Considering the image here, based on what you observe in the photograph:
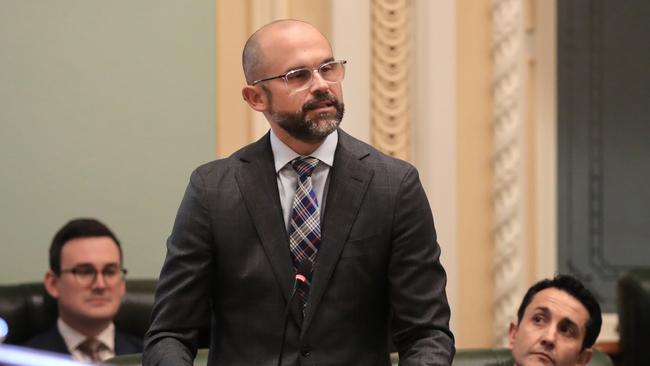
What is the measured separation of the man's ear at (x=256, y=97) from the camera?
2.09 meters

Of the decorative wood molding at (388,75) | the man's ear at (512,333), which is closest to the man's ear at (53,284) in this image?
the decorative wood molding at (388,75)

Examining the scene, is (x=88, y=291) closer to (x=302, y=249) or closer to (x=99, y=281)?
(x=99, y=281)

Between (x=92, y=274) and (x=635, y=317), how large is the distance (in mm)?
1717

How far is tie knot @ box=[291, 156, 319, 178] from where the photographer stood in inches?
82.6

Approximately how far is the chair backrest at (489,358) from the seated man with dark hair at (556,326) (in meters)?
0.05

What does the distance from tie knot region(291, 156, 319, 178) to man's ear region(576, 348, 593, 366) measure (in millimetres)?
1468

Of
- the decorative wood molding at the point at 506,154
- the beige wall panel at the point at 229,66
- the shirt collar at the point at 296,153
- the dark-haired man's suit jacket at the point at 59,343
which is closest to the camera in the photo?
the shirt collar at the point at 296,153

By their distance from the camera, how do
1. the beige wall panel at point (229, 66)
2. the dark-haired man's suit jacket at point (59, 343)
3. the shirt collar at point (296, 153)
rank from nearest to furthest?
the shirt collar at point (296, 153) → the dark-haired man's suit jacket at point (59, 343) → the beige wall panel at point (229, 66)

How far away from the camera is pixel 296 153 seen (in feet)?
6.94

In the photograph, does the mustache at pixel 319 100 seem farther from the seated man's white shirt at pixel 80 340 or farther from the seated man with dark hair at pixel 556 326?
the seated man's white shirt at pixel 80 340

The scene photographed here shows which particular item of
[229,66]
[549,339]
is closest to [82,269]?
[229,66]

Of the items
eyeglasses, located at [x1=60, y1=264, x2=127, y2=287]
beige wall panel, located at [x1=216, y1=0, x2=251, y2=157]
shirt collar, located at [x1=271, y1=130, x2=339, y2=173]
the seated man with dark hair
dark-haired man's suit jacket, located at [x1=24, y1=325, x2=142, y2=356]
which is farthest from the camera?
beige wall panel, located at [x1=216, y1=0, x2=251, y2=157]

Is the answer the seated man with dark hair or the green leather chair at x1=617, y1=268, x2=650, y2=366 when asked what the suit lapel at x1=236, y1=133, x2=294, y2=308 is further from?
the green leather chair at x1=617, y1=268, x2=650, y2=366

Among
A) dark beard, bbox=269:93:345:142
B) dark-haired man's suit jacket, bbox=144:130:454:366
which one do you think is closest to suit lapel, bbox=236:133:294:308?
dark-haired man's suit jacket, bbox=144:130:454:366
